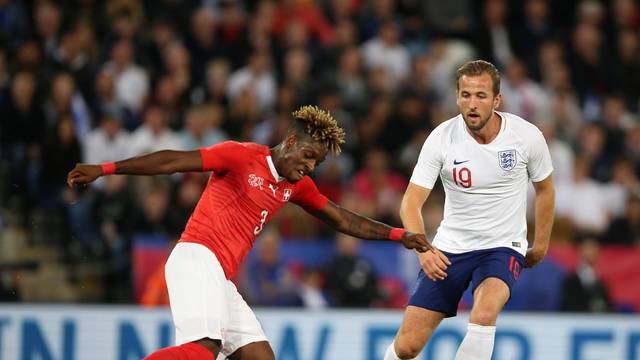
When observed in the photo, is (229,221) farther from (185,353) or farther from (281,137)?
(281,137)

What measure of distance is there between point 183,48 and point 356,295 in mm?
4008

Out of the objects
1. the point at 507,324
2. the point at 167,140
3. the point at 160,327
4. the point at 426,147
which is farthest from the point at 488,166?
the point at 167,140

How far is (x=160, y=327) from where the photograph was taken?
10.3 metres

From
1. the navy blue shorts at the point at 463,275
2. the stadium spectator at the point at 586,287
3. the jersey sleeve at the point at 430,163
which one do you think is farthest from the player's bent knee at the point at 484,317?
the stadium spectator at the point at 586,287

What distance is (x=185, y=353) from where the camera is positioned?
6344 millimetres

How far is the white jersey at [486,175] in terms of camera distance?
707cm

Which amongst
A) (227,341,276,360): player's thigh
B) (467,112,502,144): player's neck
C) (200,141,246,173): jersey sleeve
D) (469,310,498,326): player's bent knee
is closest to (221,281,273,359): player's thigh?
(227,341,276,360): player's thigh

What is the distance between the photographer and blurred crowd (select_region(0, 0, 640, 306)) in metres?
11.1

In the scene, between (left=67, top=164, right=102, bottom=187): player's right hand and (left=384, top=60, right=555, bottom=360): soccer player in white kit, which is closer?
(left=67, top=164, right=102, bottom=187): player's right hand

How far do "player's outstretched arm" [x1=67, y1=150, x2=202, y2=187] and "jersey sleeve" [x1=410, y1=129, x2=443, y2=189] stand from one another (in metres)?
1.52

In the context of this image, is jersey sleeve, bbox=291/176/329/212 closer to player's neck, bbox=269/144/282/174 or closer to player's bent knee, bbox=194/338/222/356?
player's neck, bbox=269/144/282/174

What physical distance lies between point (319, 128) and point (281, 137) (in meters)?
5.37

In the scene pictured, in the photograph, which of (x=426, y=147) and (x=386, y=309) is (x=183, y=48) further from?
(x=426, y=147)

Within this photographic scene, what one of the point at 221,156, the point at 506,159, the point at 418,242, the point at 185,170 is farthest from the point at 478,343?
the point at 185,170
